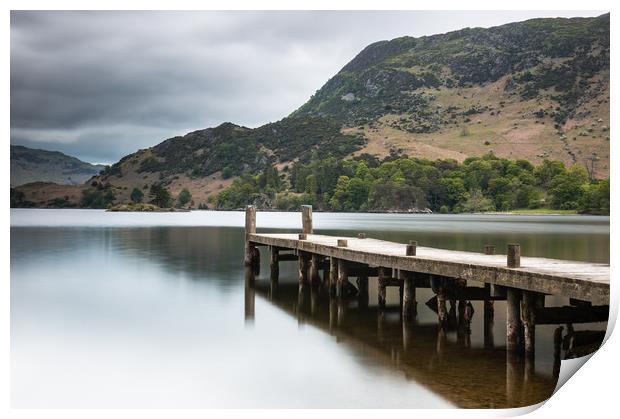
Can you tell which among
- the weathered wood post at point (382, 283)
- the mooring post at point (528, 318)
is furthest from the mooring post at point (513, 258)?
the weathered wood post at point (382, 283)

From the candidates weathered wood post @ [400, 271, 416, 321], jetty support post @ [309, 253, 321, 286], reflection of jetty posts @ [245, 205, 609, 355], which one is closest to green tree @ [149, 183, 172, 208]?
jetty support post @ [309, 253, 321, 286]

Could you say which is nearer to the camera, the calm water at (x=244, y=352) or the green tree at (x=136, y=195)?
the calm water at (x=244, y=352)

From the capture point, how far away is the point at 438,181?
12419cm

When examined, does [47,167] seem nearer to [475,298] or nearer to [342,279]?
[342,279]

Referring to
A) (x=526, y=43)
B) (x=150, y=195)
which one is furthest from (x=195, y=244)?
(x=526, y=43)

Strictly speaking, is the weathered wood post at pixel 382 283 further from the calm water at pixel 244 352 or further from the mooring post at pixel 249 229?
the mooring post at pixel 249 229

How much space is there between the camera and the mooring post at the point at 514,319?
35.6 ft

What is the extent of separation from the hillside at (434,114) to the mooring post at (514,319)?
119 metres

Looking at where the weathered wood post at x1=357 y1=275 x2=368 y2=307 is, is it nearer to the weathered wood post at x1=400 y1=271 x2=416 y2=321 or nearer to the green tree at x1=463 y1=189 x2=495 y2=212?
the weathered wood post at x1=400 y1=271 x2=416 y2=321

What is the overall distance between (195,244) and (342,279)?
2339cm

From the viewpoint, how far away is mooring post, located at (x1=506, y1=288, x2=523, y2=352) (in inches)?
427

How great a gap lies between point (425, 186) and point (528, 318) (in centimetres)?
11464

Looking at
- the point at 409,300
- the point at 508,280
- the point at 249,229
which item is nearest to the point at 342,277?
the point at 409,300
